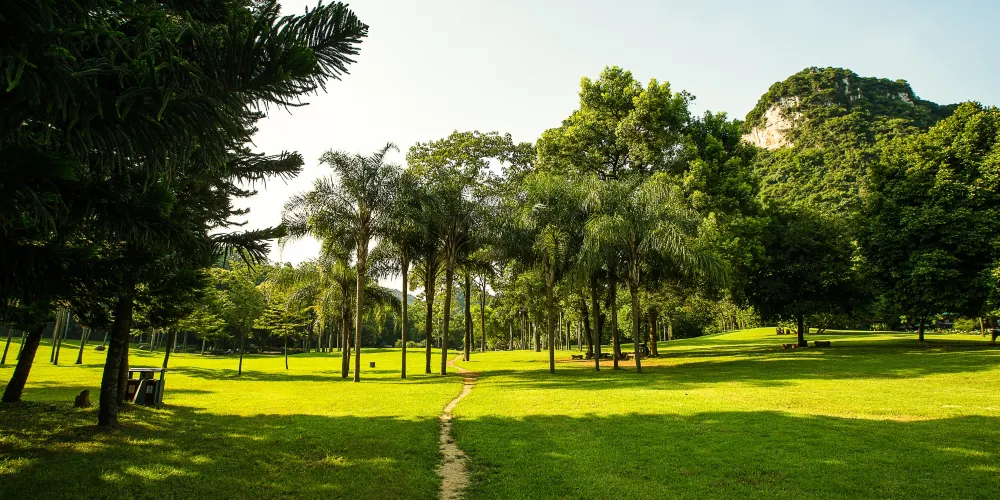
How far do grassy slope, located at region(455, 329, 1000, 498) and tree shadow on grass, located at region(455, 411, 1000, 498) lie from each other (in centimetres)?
2

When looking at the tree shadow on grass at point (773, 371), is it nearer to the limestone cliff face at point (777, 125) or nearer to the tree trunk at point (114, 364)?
the tree trunk at point (114, 364)

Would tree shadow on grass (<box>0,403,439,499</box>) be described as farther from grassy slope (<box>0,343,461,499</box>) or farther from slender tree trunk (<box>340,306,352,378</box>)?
slender tree trunk (<box>340,306,352,378</box>)

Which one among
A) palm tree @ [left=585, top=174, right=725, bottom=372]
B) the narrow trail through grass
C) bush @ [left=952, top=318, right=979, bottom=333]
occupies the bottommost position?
the narrow trail through grass

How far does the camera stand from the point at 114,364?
966cm

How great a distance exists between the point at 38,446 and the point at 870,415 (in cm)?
1528

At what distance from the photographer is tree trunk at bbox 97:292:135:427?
9.46 metres

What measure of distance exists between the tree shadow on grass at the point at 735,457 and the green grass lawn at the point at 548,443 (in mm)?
33

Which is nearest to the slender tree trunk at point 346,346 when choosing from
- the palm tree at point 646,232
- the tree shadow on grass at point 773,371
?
the tree shadow on grass at point 773,371

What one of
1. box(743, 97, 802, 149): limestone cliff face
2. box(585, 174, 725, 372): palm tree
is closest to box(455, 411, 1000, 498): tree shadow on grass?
box(585, 174, 725, 372): palm tree

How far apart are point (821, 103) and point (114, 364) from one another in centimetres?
11006

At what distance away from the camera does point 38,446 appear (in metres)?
7.83

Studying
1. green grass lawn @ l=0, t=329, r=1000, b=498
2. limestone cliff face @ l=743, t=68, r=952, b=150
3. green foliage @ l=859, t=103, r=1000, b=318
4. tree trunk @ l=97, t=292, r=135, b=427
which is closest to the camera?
green grass lawn @ l=0, t=329, r=1000, b=498

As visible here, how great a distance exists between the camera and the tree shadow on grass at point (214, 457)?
5918 millimetres

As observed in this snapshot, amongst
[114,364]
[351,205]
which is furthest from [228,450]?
[351,205]
